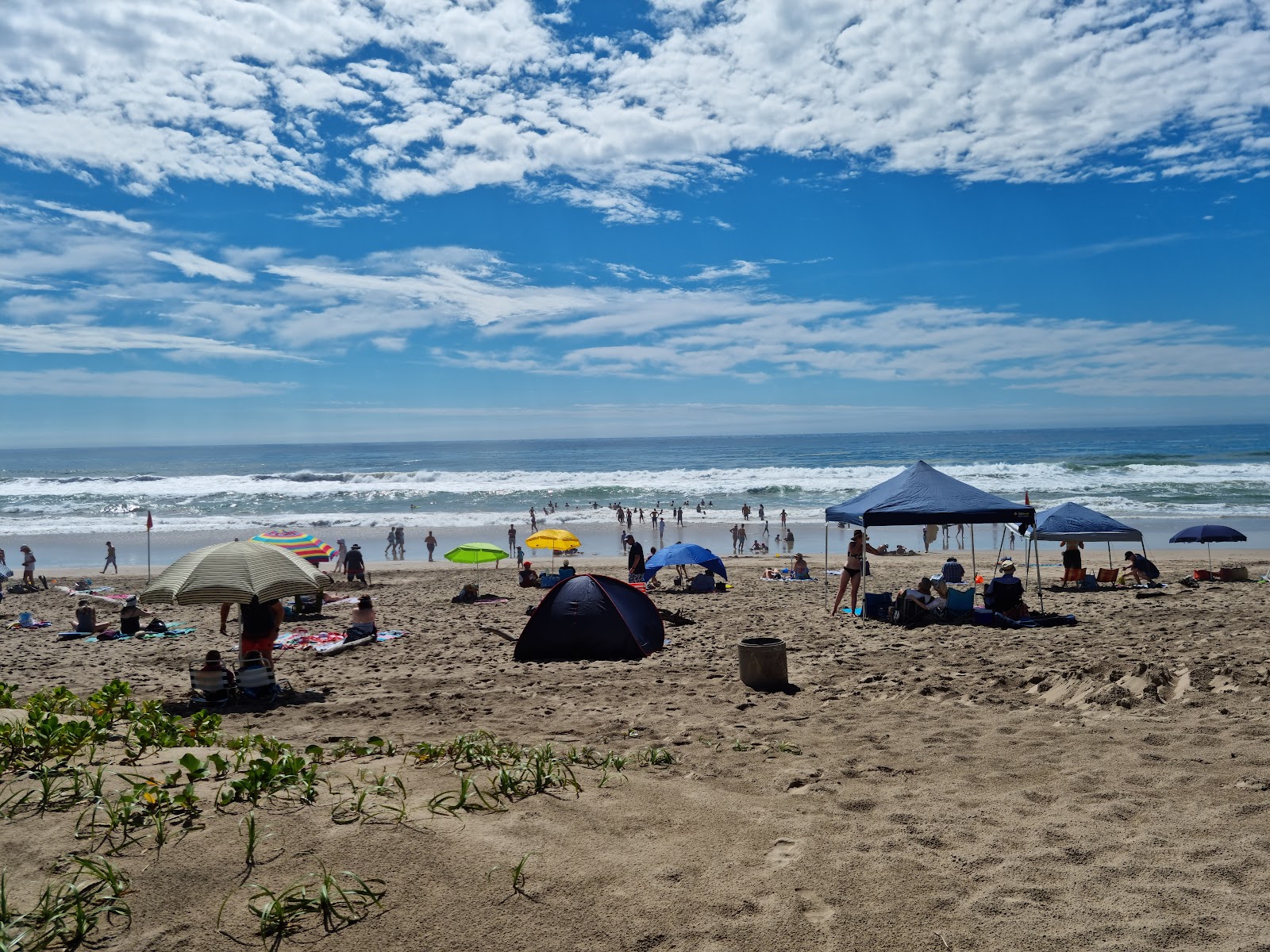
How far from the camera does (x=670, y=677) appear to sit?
9.05 meters

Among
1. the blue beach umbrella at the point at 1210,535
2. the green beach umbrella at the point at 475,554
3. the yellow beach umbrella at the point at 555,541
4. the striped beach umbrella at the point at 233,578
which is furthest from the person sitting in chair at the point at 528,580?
the blue beach umbrella at the point at 1210,535

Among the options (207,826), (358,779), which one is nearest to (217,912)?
(207,826)

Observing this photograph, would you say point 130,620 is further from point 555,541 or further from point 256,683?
point 555,541

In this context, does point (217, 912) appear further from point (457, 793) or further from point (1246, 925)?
point (1246, 925)

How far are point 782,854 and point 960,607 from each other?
8.90 meters

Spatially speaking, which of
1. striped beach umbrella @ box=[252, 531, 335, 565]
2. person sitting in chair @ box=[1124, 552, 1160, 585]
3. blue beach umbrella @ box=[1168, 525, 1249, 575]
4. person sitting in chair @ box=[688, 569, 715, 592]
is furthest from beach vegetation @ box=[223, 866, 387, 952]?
Result: blue beach umbrella @ box=[1168, 525, 1249, 575]

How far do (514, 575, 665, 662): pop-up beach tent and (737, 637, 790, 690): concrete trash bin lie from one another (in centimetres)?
216

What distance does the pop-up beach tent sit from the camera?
33.5 ft

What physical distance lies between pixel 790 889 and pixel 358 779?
8.11 ft

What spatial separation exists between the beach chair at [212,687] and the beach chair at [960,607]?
31.2ft

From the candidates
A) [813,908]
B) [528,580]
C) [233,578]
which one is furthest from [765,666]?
[528,580]

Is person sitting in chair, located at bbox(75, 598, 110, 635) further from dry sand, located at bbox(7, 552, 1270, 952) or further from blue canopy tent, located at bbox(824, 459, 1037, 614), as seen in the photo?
blue canopy tent, located at bbox(824, 459, 1037, 614)

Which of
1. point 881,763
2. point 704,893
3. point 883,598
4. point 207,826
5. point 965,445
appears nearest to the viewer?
point 704,893

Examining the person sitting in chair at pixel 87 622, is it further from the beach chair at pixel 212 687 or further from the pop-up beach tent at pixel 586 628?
the pop-up beach tent at pixel 586 628
